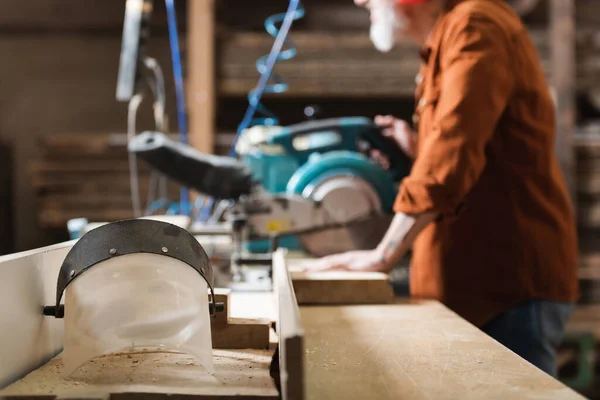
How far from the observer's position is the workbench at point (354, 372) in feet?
2.16

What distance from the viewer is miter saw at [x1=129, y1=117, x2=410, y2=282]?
1.73 metres

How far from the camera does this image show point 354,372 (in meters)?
0.76

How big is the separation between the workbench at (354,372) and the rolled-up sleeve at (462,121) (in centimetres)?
31

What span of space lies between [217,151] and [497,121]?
1.79 meters

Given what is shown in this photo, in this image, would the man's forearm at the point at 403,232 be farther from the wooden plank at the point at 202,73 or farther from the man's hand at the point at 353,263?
the wooden plank at the point at 202,73

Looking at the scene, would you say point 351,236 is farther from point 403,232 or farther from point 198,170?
point 403,232

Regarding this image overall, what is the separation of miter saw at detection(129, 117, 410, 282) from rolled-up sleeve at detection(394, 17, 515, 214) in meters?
0.56

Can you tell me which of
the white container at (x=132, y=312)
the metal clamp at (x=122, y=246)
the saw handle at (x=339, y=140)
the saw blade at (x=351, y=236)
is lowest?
the saw blade at (x=351, y=236)

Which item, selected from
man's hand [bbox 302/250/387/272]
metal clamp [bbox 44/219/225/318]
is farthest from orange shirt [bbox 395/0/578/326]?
metal clamp [bbox 44/219/225/318]

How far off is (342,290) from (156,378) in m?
0.58

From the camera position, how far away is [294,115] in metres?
A: 3.53

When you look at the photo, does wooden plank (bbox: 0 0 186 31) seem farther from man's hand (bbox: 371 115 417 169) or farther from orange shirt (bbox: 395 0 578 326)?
orange shirt (bbox: 395 0 578 326)

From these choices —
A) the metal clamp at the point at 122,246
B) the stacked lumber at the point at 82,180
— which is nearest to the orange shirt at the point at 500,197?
the metal clamp at the point at 122,246

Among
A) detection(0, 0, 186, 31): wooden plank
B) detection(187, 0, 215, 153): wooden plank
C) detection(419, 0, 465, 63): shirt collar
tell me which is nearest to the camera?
detection(419, 0, 465, 63): shirt collar
